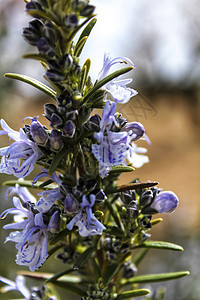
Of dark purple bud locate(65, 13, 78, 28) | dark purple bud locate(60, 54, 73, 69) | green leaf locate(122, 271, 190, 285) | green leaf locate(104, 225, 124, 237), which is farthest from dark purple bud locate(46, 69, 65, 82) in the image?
green leaf locate(122, 271, 190, 285)

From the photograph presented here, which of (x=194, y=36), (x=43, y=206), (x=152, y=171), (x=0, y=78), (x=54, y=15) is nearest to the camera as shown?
(x=54, y=15)

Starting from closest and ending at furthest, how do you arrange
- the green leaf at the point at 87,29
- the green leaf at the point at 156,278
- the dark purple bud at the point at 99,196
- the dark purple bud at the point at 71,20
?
1. the dark purple bud at the point at 71,20
2. the dark purple bud at the point at 99,196
3. the green leaf at the point at 87,29
4. the green leaf at the point at 156,278

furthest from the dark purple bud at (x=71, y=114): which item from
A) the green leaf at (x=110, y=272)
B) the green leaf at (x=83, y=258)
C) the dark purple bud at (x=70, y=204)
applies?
the green leaf at (x=110, y=272)

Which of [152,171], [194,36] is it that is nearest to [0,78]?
[152,171]

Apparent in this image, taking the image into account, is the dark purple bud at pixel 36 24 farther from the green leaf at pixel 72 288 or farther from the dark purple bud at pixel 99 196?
the green leaf at pixel 72 288

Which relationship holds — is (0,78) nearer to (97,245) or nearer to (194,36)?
(97,245)

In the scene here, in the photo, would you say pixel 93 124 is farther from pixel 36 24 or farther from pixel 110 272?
pixel 110 272
